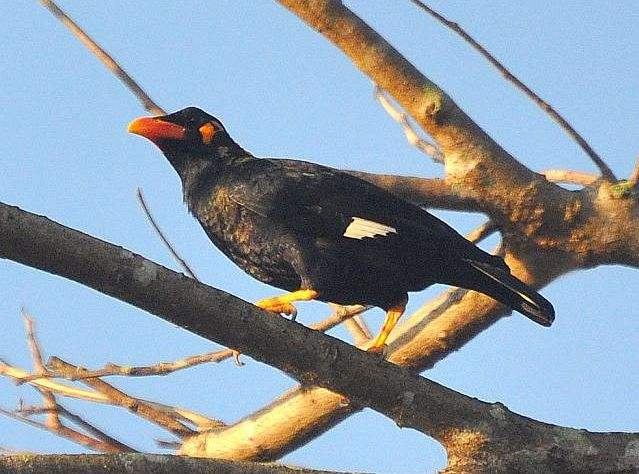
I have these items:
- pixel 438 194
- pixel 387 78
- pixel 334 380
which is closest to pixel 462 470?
pixel 334 380

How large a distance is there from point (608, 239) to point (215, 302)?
6.47 feet

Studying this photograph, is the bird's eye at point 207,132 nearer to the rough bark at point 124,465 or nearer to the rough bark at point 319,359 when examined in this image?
the rough bark at point 319,359

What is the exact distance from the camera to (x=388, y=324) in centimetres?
443

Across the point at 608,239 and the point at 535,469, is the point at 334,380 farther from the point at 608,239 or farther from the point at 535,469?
the point at 608,239

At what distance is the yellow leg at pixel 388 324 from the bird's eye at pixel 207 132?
1227mm

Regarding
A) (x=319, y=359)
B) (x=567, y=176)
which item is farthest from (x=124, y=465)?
(x=567, y=176)

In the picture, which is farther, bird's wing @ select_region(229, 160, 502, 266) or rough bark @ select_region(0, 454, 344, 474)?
bird's wing @ select_region(229, 160, 502, 266)

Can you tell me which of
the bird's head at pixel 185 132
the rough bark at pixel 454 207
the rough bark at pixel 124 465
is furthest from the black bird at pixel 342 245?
the rough bark at pixel 124 465

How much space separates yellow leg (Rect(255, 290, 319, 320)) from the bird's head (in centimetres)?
99

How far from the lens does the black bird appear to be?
412 centimetres

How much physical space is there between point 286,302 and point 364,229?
0.41m

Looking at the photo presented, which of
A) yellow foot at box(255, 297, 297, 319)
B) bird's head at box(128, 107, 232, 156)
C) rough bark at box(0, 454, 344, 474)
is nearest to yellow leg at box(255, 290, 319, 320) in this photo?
yellow foot at box(255, 297, 297, 319)

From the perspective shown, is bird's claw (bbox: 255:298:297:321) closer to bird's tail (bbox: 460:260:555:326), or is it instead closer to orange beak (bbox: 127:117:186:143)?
bird's tail (bbox: 460:260:555:326)

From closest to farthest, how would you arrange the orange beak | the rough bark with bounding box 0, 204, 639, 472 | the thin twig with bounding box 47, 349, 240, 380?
the rough bark with bounding box 0, 204, 639, 472 < the thin twig with bounding box 47, 349, 240, 380 < the orange beak
